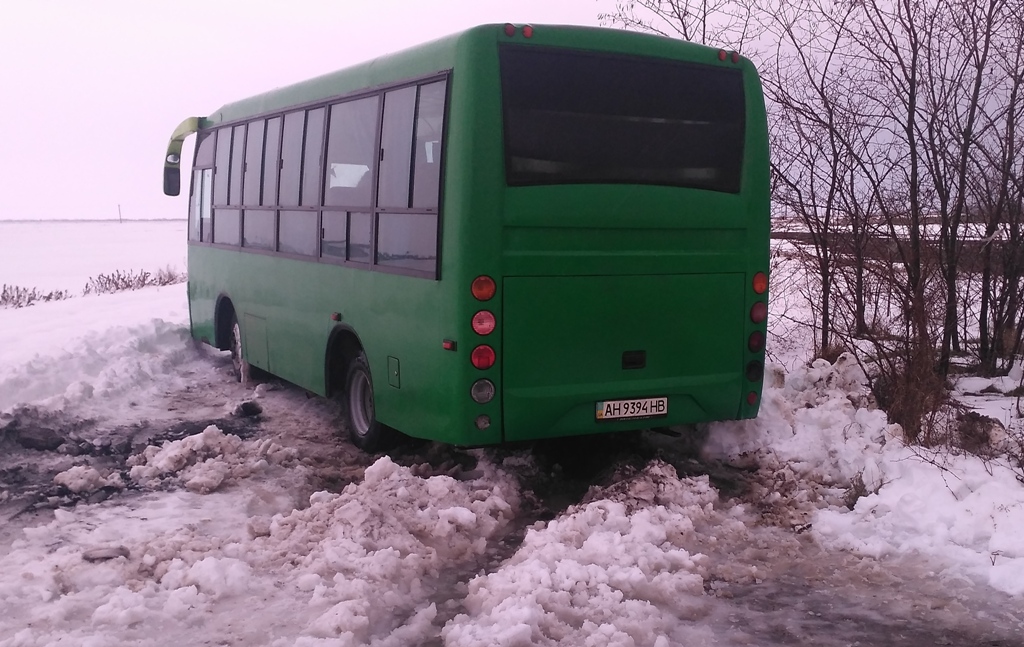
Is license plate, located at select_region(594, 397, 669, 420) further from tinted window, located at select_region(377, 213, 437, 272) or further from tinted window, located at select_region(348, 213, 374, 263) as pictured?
tinted window, located at select_region(348, 213, 374, 263)

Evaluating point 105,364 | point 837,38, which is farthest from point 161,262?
point 837,38

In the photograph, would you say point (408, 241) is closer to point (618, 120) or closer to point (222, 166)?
point (618, 120)

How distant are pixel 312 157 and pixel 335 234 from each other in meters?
0.82

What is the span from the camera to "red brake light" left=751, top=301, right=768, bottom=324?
7281 mm

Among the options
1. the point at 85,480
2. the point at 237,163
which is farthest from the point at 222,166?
the point at 85,480

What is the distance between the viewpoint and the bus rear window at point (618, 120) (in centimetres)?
631

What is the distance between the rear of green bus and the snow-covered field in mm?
614

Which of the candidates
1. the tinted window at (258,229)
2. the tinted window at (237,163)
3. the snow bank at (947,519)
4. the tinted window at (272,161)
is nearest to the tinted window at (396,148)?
the tinted window at (272,161)

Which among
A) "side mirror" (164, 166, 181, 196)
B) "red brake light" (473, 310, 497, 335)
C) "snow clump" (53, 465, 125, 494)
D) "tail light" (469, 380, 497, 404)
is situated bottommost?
"snow clump" (53, 465, 125, 494)

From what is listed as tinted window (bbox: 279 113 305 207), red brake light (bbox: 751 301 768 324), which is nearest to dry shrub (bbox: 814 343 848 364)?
red brake light (bbox: 751 301 768 324)

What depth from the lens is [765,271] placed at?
24.0 feet

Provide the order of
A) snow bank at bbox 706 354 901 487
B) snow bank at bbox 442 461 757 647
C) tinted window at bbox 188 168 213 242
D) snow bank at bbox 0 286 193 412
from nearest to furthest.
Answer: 1. snow bank at bbox 442 461 757 647
2. snow bank at bbox 706 354 901 487
3. snow bank at bbox 0 286 193 412
4. tinted window at bbox 188 168 213 242

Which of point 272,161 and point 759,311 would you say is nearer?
point 759,311

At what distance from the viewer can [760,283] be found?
23.9ft
